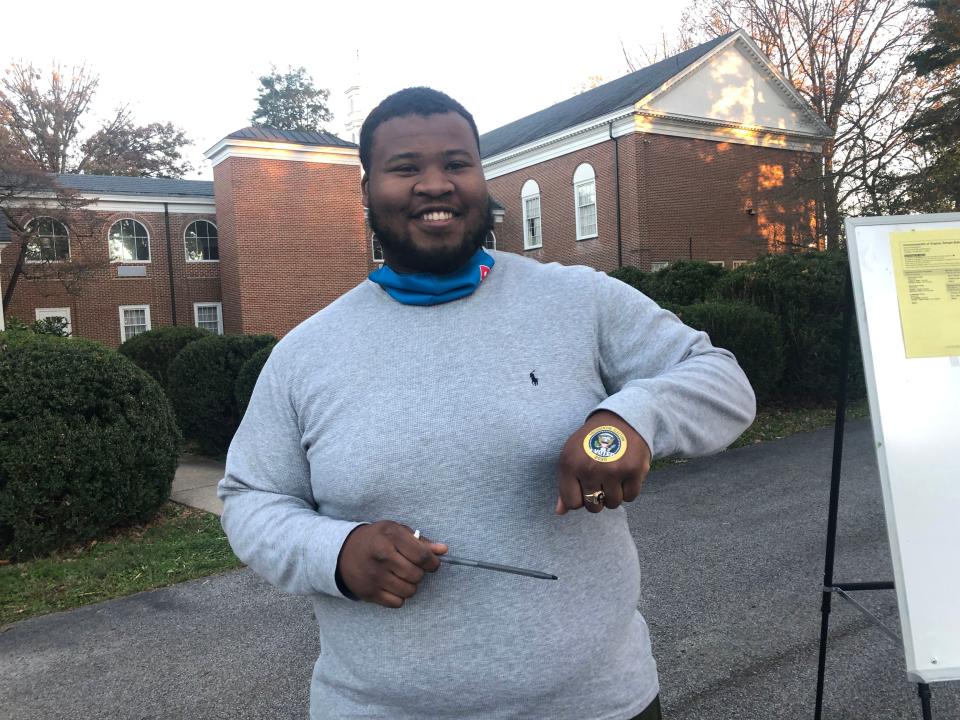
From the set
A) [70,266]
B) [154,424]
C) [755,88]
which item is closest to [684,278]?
[154,424]

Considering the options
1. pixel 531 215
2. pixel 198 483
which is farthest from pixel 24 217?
pixel 198 483

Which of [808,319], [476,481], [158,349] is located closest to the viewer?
[476,481]

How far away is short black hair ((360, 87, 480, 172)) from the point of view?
1604 mm

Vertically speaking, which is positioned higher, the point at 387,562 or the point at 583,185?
the point at 583,185

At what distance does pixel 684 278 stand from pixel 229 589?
37.4 feet

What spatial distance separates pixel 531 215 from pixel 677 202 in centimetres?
595

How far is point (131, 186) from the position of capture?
28.7 metres

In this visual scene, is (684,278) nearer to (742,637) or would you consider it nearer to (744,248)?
(742,637)

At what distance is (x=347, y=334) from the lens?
1.60 metres

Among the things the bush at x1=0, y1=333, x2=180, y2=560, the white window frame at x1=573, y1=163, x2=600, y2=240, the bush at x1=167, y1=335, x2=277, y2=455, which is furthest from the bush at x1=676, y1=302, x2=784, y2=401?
the white window frame at x1=573, y1=163, x2=600, y2=240

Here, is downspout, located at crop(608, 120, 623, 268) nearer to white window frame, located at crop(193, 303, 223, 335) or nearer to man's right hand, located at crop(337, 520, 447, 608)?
white window frame, located at crop(193, 303, 223, 335)

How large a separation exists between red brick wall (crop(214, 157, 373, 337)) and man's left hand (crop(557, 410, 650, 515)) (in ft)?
84.4

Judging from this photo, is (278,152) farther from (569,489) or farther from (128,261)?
(569,489)

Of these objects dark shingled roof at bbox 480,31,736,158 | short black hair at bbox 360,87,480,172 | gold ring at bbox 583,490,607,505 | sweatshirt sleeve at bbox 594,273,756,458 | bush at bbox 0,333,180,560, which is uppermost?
dark shingled roof at bbox 480,31,736,158
